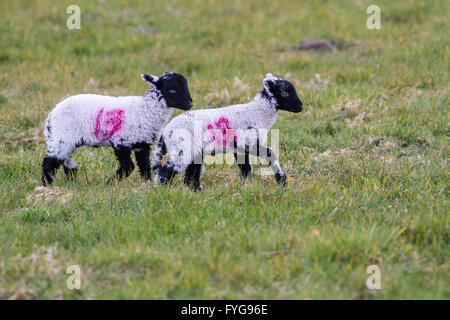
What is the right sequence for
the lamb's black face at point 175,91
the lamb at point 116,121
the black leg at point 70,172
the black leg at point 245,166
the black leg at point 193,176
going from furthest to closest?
the black leg at point 70,172 < the black leg at point 245,166 < the black leg at point 193,176 < the lamb at point 116,121 < the lamb's black face at point 175,91

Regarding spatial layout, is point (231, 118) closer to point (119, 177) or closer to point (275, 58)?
point (119, 177)

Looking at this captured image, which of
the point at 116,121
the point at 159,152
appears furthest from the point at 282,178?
the point at 116,121

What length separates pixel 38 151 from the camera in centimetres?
854

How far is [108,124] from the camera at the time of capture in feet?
21.9

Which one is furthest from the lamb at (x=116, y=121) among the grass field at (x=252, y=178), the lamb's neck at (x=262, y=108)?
the lamb's neck at (x=262, y=108)

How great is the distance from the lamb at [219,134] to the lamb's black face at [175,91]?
0.13 metres

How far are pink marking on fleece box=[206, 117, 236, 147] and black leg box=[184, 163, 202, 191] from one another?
46cm

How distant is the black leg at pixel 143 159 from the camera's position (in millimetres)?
6828

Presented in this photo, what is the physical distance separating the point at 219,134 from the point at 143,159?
3.43ft

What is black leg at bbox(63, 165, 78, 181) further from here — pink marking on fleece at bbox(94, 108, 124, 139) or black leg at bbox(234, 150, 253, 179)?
black leg at bbox(234, 150, 253, 179)

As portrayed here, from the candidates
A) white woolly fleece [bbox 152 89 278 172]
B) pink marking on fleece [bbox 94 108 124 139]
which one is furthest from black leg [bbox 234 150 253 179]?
pink marking on fleece [bbox 94 108 124 139]

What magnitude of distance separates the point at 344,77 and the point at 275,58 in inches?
75.9

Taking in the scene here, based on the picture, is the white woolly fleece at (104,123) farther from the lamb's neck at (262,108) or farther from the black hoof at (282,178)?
the black hoof at (282,178)

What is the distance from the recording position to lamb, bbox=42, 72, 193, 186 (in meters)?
6.65
